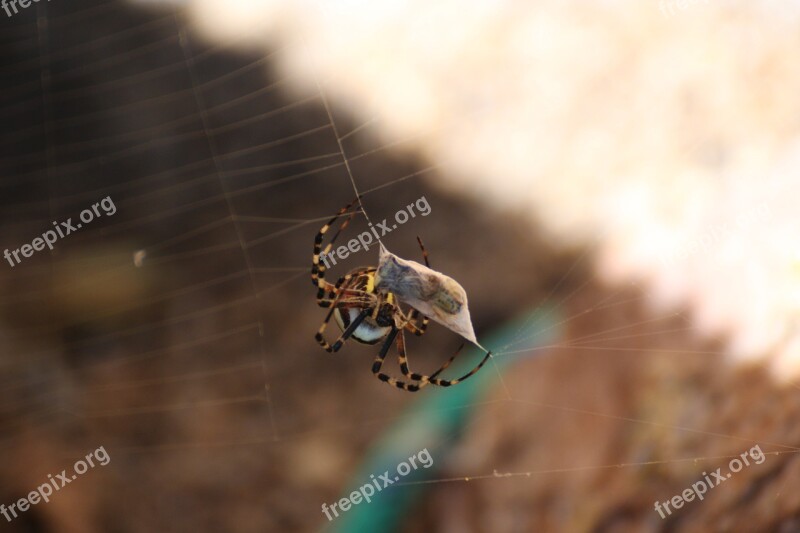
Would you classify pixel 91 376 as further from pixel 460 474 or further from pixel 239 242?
pixel 460 474

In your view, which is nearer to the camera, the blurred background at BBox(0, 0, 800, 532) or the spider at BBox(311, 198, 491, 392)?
the spider at BBox(311, 198, 491, 392)

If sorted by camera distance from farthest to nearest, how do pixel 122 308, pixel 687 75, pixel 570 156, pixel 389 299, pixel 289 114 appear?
1. pixel 122 308
2. pixel 289 114
3. pixel 570 156
4. pixel 687 75
5. pixel 389 299

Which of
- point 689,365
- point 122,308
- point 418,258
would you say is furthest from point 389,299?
point 122,308

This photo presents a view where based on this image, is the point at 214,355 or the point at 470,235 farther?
the point at 214,355

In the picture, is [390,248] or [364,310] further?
[390,248]

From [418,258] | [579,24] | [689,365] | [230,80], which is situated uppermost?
[230,80]

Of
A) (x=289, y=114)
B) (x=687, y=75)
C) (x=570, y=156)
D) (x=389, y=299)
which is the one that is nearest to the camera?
(x=389, y=299)

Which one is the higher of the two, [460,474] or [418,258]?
[418,258]

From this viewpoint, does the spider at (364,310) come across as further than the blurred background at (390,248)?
No
